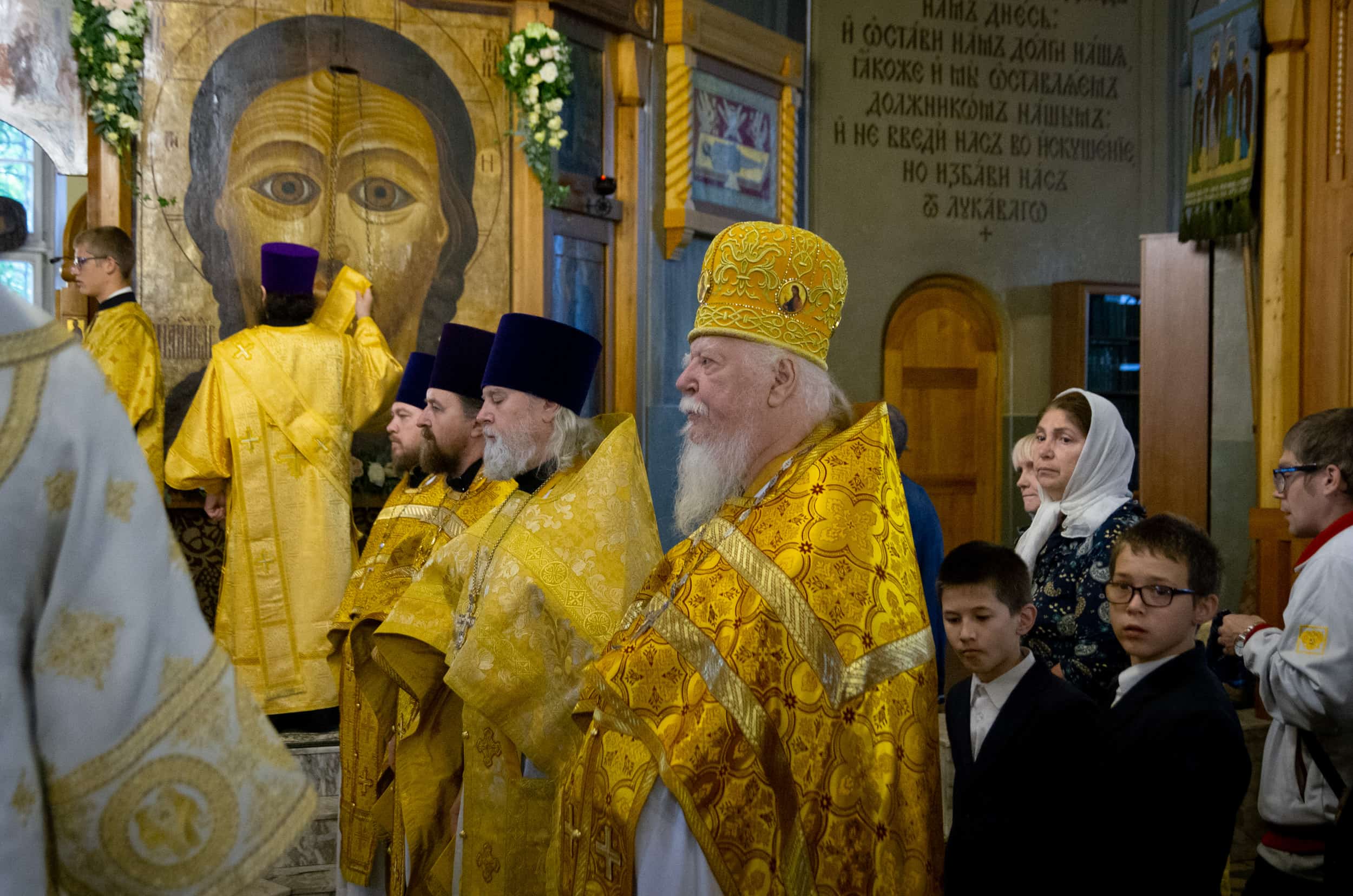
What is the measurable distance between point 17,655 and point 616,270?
6.63m

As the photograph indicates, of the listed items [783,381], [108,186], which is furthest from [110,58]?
[783,381]

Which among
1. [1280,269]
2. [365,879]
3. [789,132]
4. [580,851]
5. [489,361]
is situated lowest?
[365,879]

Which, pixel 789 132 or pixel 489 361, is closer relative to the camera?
pixel 489 361

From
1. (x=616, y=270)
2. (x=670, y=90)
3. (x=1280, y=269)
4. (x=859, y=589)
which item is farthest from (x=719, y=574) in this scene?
(x=670, y=90)

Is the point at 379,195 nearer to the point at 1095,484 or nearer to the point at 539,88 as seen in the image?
the point at 539,88

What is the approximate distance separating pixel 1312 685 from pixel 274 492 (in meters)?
4.38

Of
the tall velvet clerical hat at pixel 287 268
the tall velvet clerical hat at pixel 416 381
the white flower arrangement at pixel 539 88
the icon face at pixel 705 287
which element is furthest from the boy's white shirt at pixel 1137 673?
the white flower arrangement at pixel 539 88

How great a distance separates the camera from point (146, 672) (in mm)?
1115

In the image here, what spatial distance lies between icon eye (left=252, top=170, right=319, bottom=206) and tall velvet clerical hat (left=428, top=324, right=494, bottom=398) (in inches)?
119

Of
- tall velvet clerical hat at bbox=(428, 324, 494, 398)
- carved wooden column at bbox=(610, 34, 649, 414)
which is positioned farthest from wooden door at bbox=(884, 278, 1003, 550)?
tall velvet clerical hat at bbox=(428, 324, 494, 398)

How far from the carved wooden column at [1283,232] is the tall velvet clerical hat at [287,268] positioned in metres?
4.43

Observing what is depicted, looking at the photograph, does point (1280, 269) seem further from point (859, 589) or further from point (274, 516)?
point (274, 516)

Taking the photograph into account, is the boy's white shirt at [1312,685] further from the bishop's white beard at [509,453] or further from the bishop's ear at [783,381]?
the bishop's white beard at [509,453]

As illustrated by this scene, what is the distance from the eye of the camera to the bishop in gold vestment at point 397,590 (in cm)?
361
